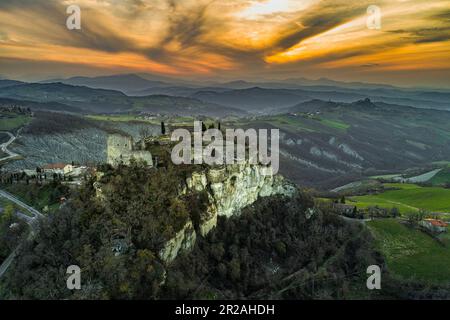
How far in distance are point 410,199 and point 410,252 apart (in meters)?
52.6

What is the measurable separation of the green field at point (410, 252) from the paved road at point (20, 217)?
62267 mm

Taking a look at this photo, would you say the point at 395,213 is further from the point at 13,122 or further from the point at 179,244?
the point at 13,122

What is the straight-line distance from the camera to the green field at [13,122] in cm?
14088

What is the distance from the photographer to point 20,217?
5462 centimetres

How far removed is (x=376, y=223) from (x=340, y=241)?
46.8 feet

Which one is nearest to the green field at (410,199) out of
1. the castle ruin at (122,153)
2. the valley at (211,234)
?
the valley at (211,234)

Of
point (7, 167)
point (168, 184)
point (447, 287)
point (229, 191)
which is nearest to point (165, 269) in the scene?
point (168, 184)

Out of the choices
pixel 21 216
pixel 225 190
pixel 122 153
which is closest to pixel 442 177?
pixel 225 190

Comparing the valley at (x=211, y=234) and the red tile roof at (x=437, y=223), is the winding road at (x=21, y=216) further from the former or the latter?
the red tile roof at (x=437, y=223)

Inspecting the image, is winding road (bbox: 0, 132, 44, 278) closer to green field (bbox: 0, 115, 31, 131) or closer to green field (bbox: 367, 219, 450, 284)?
green field (bbox: 367, 219, 450, 284)

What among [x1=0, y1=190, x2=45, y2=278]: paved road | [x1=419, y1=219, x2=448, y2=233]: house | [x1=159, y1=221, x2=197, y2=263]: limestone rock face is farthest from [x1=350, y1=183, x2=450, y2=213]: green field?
[x1=0, y1=190, x2=45, y2=278]: paved road

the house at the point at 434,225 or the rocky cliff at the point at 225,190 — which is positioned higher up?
the rocky cliff at the point at 225,190

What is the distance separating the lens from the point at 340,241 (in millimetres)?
63562
